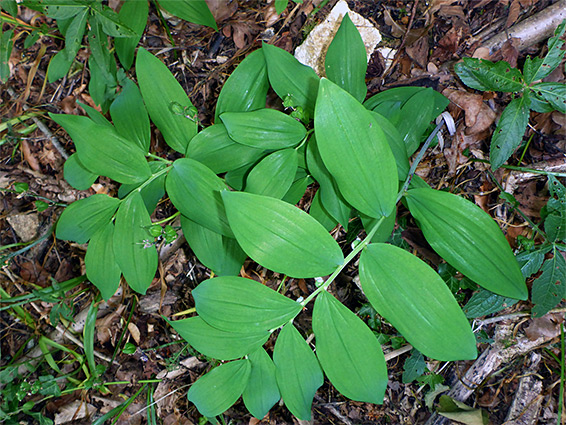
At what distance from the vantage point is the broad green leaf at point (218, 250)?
194 centimetres

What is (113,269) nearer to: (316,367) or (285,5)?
(316,367)

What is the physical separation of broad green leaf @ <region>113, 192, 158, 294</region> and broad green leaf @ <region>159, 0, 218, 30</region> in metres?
1.09

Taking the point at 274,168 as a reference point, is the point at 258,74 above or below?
above

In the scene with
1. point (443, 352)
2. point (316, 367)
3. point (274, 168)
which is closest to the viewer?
point (443, 352)

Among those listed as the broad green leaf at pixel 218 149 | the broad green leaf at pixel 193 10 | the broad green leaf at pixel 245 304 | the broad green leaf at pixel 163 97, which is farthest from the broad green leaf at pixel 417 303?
the broad green leaf at pixel 193 10

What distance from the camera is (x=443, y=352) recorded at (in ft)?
4.44

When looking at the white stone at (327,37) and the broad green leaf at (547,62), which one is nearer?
the broad green leaf at (547,62)

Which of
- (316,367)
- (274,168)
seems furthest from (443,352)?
(274,168)

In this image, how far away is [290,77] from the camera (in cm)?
184

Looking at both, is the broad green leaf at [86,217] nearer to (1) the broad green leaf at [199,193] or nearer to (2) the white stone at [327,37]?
(1) the broad green leaf at [199,193]

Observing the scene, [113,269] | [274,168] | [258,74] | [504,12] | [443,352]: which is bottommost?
[113,269]

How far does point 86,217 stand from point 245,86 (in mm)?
993

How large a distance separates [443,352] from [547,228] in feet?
2.69

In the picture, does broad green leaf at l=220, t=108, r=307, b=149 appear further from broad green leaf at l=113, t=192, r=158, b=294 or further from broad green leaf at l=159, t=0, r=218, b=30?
broad green leaf at l=159, t=0, r=218, b=30
